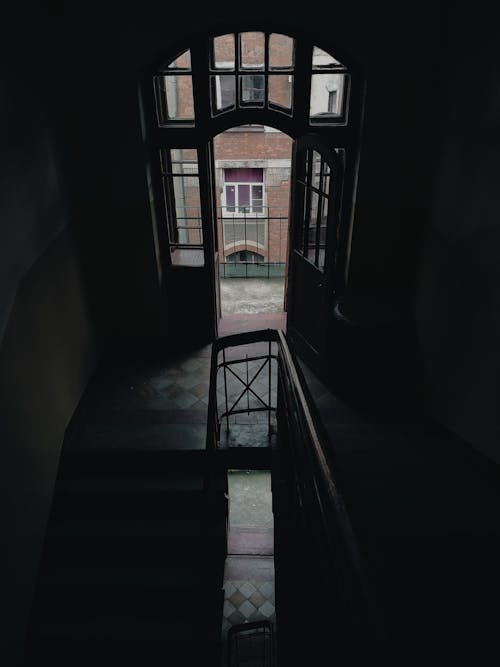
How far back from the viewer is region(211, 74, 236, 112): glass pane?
14.8 ft

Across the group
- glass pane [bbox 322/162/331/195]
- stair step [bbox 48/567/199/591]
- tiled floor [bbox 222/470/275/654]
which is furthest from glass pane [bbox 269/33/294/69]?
tiled floor [bbox 222/470/275/654]

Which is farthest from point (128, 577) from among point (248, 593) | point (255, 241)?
point (255, 241)

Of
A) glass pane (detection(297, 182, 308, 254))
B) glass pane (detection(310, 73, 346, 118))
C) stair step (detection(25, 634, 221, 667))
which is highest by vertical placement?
glass pane (detection(310, 73, 346, 118))

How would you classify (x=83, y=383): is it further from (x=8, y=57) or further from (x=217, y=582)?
(x=8, y=57)

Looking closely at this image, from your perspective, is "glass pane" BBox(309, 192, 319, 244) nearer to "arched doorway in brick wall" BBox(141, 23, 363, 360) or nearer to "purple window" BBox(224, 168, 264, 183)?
"arched doorway in brick wall" BBox(141, 23, 363, 360)

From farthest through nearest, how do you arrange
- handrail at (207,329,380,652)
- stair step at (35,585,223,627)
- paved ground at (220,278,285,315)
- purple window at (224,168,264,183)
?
purple window at (224,168,264,183), paved ground at (220,278,285,315), stair step at (35,585,223,627), handrail at (207,329,380,652)

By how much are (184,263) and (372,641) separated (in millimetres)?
4626

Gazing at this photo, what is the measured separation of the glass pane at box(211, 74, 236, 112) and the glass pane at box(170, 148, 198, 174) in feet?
1.67

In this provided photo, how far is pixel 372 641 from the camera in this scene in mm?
1083

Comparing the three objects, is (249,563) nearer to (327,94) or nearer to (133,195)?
(133,195)

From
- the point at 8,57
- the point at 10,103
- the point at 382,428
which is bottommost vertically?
the point at 382,428

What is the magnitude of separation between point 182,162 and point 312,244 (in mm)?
1605

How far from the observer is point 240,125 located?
4.66m

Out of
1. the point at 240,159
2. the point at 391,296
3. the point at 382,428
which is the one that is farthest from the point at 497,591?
the point at 240,159
